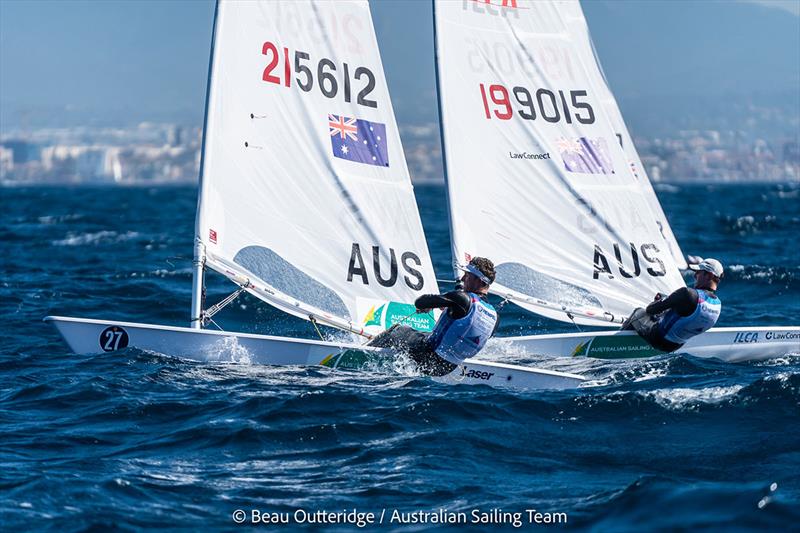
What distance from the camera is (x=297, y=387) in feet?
33.1

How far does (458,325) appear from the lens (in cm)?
1035

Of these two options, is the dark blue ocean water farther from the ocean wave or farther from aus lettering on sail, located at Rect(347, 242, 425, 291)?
the ocean wave

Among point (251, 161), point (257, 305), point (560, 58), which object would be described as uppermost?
point (560, 58)

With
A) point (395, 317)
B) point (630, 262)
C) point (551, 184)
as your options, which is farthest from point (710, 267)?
point (395, 317)

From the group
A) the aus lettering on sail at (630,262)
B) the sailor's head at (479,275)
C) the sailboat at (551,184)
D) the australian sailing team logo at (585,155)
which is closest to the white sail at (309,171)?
the sailboat at (551,184)

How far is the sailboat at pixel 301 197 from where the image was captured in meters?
10.9

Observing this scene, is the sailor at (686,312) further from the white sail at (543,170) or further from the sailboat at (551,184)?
the white sail at (543,170)

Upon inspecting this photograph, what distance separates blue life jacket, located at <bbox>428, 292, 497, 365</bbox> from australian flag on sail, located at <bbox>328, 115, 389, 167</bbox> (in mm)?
2325

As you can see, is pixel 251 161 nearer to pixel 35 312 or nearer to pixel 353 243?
pixel 353 243

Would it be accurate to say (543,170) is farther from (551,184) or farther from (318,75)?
(318,75)

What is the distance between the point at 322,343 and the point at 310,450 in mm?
2524

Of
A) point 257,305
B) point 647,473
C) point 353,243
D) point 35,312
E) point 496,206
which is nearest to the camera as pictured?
point 647,473

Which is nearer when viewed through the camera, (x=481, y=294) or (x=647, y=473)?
(x=647, y=473)

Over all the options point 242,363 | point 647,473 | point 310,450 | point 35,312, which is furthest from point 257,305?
point 647,473
